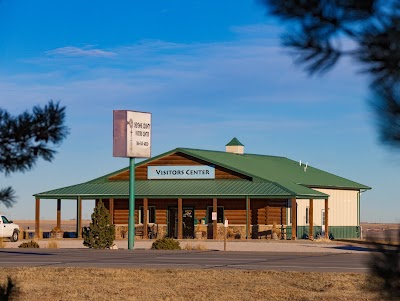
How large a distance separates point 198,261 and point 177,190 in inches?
962

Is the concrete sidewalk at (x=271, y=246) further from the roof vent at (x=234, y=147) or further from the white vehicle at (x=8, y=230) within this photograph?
the roof vent at (x=234, y=147)

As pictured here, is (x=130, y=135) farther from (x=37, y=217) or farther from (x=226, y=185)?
(x=37, y=217)

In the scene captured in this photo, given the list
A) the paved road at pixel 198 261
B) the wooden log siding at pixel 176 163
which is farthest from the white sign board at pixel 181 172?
the paved road at pixel 198 261

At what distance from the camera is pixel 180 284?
1947cm

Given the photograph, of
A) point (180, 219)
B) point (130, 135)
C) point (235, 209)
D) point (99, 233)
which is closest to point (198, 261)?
point (99, 233)

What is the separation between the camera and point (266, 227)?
168 feet

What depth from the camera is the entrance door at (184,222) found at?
53594 mm

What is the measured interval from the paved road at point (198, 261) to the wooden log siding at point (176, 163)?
2025 cm

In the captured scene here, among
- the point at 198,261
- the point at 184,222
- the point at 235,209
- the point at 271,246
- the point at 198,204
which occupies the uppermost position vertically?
the point at 198,204

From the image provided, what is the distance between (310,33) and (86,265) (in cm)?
2005

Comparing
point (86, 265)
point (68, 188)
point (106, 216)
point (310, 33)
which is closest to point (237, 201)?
point (68, 188)

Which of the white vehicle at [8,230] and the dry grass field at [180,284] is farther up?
the white vehicle at [8,230]

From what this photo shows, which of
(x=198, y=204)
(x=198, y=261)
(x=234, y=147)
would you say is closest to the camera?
(x=198, y=261)

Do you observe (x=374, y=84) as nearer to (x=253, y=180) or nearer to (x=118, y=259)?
(x=118, y=259)
